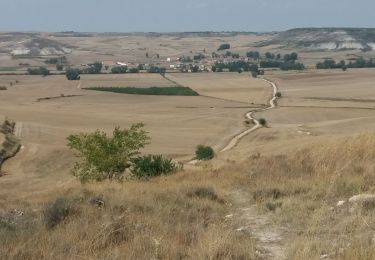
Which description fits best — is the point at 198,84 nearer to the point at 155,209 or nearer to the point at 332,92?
the point at 332,92

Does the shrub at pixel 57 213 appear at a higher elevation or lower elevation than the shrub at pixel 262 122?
higher

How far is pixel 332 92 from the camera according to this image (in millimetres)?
116188

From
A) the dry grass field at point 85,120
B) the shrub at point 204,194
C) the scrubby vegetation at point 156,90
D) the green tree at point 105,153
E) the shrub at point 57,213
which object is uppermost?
the shrub at point 57,213

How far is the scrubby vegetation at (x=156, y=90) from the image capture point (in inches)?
4931

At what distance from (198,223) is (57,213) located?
2362 millimetres

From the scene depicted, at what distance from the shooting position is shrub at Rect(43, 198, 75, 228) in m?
8.75

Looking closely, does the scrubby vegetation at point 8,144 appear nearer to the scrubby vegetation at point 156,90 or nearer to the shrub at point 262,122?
the shrub at point 262,122

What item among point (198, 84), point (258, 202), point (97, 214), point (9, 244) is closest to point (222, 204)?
point (258, 202)

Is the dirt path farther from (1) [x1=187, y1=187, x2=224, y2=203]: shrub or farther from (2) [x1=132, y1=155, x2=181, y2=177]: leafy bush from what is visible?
(2) [x1=132, y1=155, x2=181, y2=177]: leafy bush

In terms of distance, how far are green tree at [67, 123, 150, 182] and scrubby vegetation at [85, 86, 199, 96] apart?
93.1 metres

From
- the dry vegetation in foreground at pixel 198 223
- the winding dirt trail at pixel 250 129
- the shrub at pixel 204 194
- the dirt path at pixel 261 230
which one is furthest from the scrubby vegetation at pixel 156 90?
the dirt path at pixel 261 230

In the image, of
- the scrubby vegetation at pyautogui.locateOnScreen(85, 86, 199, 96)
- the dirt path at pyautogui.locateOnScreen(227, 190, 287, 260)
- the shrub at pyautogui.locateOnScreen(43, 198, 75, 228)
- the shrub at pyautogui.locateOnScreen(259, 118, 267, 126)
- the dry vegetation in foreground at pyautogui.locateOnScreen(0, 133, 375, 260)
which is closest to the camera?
the dry vegetation in foreground at pyautogui.locateOnScreen(0, 133, 375, 260)

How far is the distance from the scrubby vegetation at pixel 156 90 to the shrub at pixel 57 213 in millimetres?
114197

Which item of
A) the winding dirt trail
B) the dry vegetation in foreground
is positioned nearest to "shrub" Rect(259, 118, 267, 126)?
the winding dirt trail
